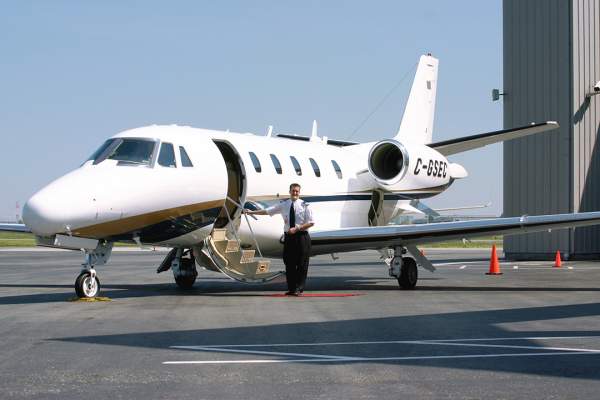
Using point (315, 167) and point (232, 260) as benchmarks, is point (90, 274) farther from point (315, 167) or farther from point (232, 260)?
point (315, 167)

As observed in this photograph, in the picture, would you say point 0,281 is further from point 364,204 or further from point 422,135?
point 422,135

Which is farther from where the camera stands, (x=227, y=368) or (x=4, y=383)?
(x=227, y=368)

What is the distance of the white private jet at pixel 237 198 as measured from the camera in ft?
45.0

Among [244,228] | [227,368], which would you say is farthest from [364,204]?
[227,368]

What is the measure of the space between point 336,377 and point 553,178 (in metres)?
27.2

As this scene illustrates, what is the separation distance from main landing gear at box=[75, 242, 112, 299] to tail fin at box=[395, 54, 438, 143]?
11.0 metres

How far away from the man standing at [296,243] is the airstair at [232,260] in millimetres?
621

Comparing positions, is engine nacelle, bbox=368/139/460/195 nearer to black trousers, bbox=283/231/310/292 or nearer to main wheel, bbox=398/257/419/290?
main wheel, bbox=398/257/419/290

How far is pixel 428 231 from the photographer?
54.8 feet

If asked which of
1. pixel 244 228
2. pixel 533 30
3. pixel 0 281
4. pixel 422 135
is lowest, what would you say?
pixel 0 281

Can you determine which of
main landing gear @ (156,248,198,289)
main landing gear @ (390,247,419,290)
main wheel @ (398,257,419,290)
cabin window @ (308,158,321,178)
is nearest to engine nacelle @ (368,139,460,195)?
cabin window @ (308,158,321,178)

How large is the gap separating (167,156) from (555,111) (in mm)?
20583

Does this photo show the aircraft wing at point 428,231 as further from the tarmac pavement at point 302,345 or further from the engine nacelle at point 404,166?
the engine nacelle at point 404,166

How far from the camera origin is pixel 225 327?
10.2m
